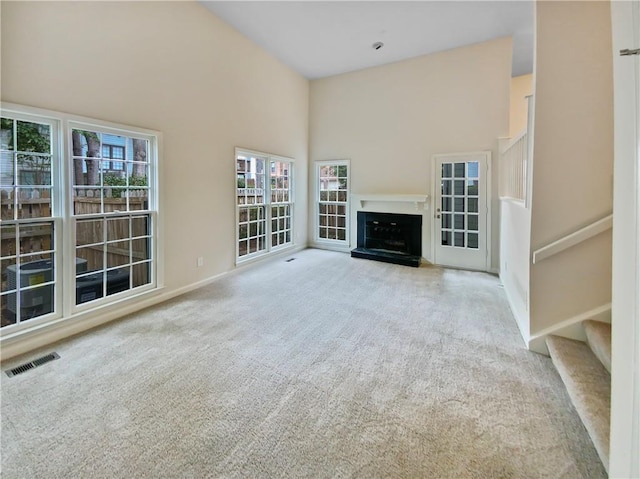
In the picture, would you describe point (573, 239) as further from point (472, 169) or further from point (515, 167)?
point (472, 169)

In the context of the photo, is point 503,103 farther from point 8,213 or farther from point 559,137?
point 8,213

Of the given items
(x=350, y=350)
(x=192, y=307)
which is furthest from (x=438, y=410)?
(x=192, y=307)

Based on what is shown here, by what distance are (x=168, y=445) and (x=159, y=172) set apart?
3039mm

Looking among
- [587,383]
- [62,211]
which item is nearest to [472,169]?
[587,383]

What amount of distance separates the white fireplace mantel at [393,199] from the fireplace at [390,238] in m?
0.24

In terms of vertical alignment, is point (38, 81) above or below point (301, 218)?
above

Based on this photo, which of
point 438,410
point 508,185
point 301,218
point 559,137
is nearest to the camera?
point 438,410

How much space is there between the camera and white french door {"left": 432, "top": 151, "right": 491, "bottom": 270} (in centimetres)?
530

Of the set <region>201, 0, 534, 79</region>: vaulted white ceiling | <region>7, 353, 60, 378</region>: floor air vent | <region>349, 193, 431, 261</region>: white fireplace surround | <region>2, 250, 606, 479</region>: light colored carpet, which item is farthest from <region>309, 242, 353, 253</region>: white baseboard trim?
<region>7, 353, 60, 378</region>: floor air vent

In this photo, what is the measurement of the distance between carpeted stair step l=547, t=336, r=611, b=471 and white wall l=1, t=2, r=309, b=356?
412cm

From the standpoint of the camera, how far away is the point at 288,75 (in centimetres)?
618

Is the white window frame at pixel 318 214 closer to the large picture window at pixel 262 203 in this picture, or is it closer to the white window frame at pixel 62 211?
the large picture window at pixel 262 203

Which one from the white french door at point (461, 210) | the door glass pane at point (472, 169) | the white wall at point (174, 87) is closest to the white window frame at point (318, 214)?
the white wall at point (174, 87)

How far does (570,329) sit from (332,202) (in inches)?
201
